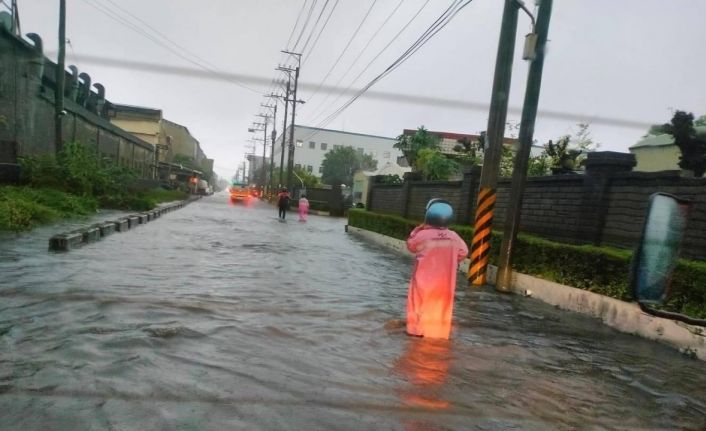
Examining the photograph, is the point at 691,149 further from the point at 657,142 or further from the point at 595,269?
the point at 657,142

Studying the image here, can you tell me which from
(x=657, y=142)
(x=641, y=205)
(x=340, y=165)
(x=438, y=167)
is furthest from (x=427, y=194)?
(x=340, y=165)

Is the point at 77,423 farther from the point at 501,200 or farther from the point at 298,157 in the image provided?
the point at 298,157

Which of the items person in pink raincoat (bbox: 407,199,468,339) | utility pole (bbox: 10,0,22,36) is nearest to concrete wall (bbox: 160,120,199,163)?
utility pole (bbox: 10,0,22,36)

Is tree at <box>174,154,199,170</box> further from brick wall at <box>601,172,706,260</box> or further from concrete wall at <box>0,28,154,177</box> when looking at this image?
brick wall at <box>601,172,706,260</box>

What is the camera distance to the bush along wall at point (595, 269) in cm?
614

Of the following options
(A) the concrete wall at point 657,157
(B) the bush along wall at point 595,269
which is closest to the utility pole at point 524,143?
(B) the bush along wall at point 595,269

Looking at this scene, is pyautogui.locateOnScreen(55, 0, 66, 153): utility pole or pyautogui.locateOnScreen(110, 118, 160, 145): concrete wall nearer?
pyautogui.locateOnScreen(55, 0, 66, 153): utility pole

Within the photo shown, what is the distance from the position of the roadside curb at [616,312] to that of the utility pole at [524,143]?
1.09 ft

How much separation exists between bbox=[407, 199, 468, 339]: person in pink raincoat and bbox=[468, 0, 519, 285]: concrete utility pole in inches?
193

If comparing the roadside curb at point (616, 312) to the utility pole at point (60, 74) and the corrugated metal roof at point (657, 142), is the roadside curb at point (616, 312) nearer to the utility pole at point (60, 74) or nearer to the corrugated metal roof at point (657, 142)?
the utility pole at point (60, 74)

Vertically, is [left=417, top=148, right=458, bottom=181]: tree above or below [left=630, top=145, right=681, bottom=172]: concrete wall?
below

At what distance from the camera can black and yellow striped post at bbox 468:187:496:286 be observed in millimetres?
10141

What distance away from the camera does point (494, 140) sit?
1018cm

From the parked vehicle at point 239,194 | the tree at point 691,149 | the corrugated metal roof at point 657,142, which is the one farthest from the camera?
the parked vehicle at point 239,194
